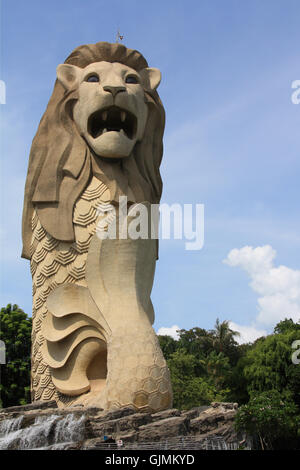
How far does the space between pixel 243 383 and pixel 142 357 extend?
8.81 m

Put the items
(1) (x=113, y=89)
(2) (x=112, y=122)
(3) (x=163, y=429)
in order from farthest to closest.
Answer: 1. (2) (x=112, y=122)
2. (1) (x=113, y=89)
3. (3) (x=163, y=429)

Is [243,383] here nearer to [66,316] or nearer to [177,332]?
[66,316]

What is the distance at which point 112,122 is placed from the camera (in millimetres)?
15102

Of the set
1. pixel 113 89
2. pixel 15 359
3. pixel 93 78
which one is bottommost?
pixel 15 359

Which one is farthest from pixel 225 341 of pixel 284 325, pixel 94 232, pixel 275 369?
pixel 94 232

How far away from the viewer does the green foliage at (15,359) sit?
2081 cm

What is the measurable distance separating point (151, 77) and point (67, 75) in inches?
92.1

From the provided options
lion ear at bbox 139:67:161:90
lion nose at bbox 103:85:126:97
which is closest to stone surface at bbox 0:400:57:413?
lion nose at bbox 103:85:126:97

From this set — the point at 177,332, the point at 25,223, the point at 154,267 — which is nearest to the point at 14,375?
the point at 25,223

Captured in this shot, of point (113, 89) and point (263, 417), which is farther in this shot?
point (113, 89)

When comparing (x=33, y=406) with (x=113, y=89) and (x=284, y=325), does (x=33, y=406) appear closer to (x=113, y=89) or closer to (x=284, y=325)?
(x=113, y=89)

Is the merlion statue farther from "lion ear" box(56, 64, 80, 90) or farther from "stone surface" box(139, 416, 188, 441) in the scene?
"stone surface" box(139, 416, 188, 441)

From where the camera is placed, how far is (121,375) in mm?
12523

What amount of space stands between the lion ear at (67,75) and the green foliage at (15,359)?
33.5 feet
